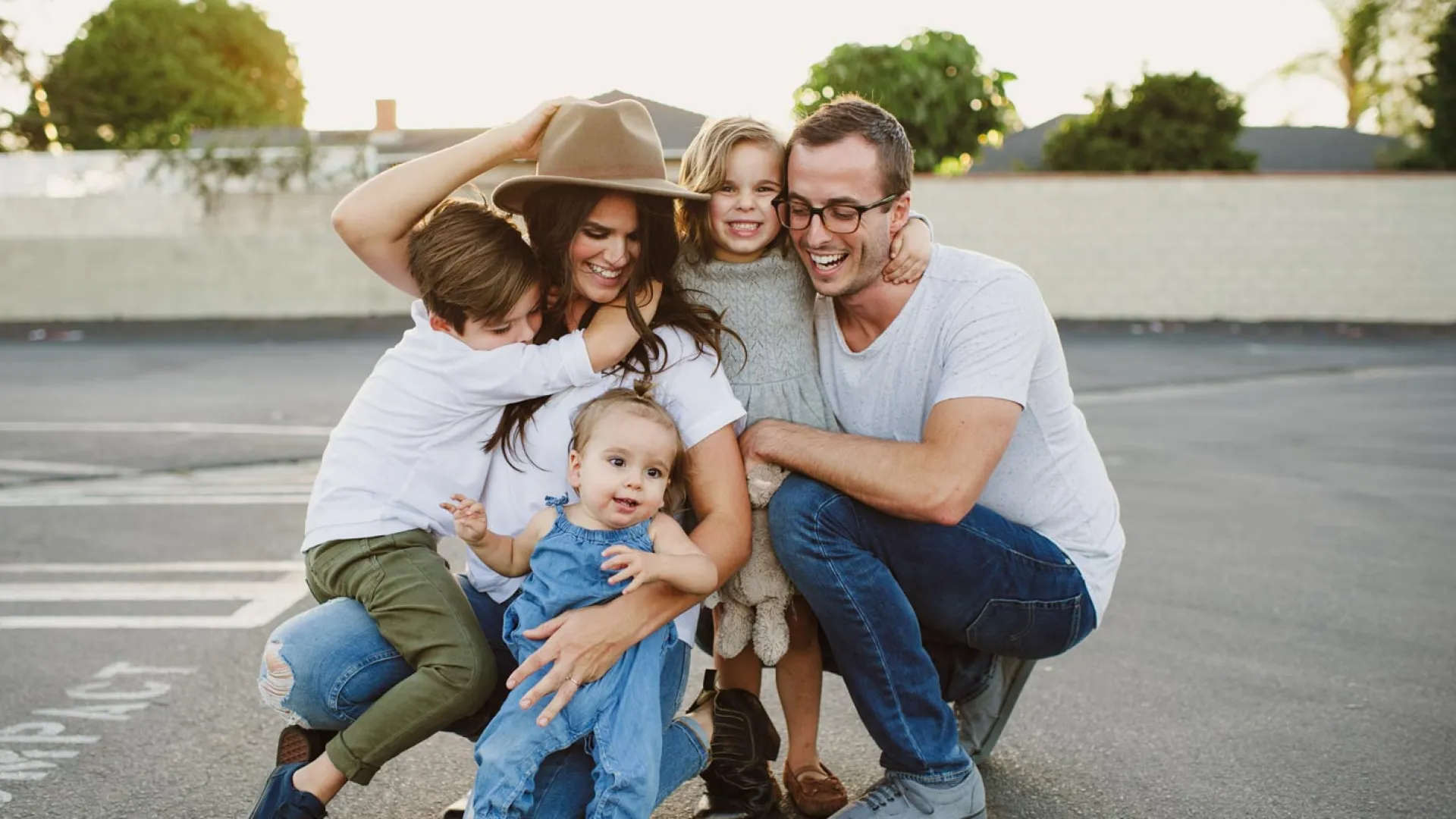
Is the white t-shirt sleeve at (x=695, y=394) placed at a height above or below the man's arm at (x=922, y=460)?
above

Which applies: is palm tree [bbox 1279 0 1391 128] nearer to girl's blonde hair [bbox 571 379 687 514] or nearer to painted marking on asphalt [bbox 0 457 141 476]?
painted marking on asphalt [bbox 0 457 141 476]

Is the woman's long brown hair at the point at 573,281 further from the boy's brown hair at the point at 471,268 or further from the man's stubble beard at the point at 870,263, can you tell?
the man's stubble beard at the point at 870,263

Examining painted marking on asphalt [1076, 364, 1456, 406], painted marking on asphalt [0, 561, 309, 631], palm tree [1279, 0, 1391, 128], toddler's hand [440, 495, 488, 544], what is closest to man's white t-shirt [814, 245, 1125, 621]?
toddler's hand [440, 495, 488, 544]

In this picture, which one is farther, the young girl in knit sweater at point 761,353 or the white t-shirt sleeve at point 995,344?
the young girl in knit sweater at point 761,353

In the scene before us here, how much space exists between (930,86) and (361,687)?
2502 cm

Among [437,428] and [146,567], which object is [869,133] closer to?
[437,428]

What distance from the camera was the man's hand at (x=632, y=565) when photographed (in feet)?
8.14

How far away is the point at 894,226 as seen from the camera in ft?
10.3

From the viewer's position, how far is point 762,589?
9.67 feet

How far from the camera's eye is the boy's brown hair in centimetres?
275

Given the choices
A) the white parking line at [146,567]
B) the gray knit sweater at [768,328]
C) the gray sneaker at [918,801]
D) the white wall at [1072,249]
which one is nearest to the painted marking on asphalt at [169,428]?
the white parking line at [146,567]

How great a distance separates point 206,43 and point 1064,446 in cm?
5180

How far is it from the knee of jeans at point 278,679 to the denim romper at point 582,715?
1.43ft

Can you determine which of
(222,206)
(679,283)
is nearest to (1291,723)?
(679,283)
